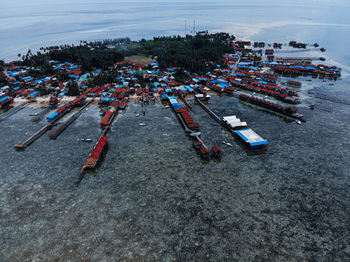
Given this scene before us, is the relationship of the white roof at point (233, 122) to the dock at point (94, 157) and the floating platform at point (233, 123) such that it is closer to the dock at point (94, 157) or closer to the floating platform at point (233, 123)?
the floating platform at point (233, 123)

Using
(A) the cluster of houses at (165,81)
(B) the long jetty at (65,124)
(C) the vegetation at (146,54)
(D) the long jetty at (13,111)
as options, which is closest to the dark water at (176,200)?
(B) the long jetty at (65,124)

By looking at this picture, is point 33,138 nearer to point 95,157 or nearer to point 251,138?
point 95,157

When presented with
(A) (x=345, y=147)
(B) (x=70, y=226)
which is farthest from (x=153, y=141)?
(A) (x=345, y=147)

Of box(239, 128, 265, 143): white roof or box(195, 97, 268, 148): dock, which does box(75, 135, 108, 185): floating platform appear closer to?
box(195, 97, 268, 148): dock

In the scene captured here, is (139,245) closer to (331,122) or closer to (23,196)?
(23,196)

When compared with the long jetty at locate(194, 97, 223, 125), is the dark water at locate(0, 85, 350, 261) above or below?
below

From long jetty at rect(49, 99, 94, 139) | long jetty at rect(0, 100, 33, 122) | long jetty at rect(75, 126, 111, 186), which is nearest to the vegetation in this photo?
long jetty at rect(0, 100, 33, 122)
